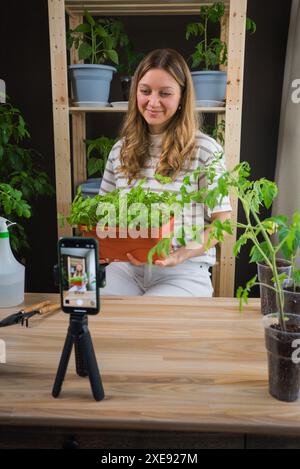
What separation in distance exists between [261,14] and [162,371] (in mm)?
2543

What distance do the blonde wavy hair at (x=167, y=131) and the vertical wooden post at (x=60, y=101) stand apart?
61cm

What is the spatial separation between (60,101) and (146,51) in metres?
0.80

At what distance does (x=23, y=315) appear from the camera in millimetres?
1133

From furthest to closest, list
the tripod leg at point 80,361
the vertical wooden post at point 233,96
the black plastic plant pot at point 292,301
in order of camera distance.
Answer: the vertical wooden post at point 233,96, the black plastic plant pot at point 292,301, the tripod leg at point 80,361

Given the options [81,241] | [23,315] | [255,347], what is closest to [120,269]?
[23,315]

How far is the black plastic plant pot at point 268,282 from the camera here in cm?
115

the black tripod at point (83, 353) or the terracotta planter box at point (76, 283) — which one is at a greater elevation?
the terracotta planter box at point (76, 283)

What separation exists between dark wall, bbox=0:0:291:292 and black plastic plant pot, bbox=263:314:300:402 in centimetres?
220

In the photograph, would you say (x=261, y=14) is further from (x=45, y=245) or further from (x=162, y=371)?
(x=162, y=371)

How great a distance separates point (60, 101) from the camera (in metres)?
2.37

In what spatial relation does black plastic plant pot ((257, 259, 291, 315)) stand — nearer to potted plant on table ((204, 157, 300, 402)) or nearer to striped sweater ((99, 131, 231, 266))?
potted plant on table ((204, 157, 300, 402))

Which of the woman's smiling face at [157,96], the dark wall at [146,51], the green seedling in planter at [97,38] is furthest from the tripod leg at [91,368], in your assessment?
the dark wall at [146,51]

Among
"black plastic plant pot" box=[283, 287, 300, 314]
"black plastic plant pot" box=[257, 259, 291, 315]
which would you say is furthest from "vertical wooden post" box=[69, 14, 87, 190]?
"black plastic plant pot" box=[283, 287, 300, 314]

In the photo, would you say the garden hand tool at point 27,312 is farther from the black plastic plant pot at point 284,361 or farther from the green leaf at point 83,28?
the green leaf at point 83,28
